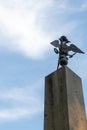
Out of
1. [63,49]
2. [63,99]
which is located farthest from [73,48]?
[63,99]

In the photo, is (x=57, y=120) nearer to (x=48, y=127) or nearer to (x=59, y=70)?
(x=48, y=127)

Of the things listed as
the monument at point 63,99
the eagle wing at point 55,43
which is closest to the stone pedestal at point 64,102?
the monument at point 63,99

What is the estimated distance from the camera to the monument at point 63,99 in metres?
5.09

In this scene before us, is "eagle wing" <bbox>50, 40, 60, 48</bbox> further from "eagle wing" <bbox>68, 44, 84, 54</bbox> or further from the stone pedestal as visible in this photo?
the stone pedestal

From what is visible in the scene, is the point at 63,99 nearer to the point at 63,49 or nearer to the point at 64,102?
the point at 64,102

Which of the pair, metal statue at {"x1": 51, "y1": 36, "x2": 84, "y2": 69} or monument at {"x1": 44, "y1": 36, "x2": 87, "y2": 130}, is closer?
monument at {"x1": 44, "y1": 36, "x2": 87, "y2": 130}

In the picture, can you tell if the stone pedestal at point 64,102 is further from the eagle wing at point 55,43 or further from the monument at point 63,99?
the eagle wing at point 55,43

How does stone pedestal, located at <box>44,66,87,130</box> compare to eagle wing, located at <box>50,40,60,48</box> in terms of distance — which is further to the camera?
eagle wing, located at <box>50,40,60,48</box>

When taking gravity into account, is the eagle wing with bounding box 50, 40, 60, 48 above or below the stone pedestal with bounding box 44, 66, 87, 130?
above

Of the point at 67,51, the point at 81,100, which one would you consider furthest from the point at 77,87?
the point at 67,51

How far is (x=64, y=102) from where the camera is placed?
5.20m

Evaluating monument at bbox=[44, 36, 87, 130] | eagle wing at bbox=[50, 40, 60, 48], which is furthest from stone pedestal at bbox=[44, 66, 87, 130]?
eagle wing at bbox=[50, 40, 60, 48]

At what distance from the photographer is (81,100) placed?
5.48 meters

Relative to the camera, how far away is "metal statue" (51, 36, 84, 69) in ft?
18.8
